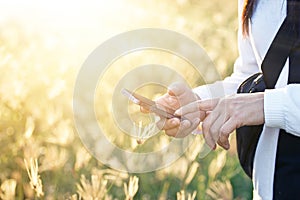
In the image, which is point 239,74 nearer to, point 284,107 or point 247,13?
point 247,13

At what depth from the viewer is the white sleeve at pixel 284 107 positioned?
1609 mm

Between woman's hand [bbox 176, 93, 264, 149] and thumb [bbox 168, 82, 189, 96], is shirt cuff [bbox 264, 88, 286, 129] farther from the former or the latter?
thumb [bbox 168, 82, 189, 96]

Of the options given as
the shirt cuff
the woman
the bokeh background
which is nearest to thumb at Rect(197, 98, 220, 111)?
the woman

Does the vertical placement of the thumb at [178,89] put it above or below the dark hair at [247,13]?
below

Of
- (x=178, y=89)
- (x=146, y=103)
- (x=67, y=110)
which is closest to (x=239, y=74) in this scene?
(x=178, y=89)

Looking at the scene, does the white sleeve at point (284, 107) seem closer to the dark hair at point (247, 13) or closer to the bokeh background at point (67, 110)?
the dark hair at point (247, 13)

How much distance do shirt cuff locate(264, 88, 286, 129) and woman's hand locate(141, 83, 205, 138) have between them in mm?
165

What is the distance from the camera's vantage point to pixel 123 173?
8.67 feet

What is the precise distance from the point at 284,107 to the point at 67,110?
5.15ft

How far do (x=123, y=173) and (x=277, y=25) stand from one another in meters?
1.02

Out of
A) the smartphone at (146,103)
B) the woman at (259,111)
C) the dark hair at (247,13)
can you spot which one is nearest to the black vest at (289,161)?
the woman at (259,111)

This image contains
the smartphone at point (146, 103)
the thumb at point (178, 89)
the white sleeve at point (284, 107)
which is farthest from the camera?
the thumb at point (178, 89)

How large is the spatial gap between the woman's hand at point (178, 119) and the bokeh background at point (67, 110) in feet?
0.56

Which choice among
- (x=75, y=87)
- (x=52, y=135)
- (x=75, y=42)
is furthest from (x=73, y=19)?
(x=52, y=135)
